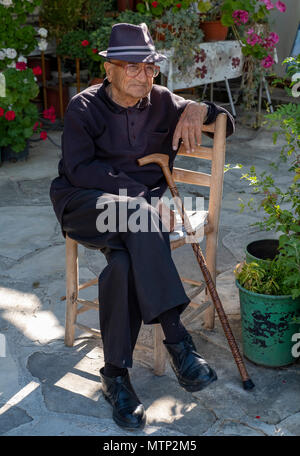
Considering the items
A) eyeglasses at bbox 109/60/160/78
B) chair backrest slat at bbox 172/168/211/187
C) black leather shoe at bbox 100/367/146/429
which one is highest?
eyeglasses at bbox 109/60/160/78

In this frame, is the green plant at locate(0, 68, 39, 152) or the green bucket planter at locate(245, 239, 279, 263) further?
the green plant at locate(0, 68, 39, 152)

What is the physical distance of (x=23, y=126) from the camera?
530cm

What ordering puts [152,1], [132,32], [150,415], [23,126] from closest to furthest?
[150,415]
[132,32]
[23,126]
[152,1]

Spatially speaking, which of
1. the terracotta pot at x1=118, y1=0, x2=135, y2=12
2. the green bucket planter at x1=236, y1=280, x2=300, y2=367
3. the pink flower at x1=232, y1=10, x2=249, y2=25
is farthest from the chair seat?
the terracotta pot at x1=118, y1=0, x2=135, y2=12

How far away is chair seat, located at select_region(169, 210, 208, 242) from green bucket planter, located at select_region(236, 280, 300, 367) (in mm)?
323

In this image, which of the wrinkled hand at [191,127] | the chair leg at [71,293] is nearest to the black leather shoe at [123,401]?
the chair leg at [71,293]

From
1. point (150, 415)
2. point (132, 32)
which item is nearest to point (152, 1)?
point (132, 32)

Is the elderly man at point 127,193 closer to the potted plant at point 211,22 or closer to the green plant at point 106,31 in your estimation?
the green plant at point 106,31

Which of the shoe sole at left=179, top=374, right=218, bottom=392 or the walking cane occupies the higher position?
the walking cane

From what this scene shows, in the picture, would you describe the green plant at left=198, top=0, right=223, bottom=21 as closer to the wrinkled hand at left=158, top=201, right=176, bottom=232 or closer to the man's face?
the man's face

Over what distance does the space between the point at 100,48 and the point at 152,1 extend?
0.66 m

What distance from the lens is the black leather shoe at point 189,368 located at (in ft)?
7.64

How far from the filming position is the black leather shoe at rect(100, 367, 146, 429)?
229cm
